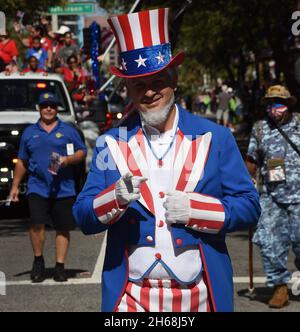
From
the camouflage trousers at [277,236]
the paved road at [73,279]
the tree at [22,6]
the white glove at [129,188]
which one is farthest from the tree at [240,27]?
the white glove at [129,188]

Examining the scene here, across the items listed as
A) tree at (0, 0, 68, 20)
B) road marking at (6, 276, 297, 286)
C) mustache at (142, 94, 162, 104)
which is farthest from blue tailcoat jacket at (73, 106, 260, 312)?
tree at (0, 0, 68, 20)

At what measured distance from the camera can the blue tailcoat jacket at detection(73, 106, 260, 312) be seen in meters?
4.20

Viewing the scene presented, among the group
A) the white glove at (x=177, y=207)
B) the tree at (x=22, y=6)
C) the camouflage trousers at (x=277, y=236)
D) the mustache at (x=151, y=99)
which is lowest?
the camouflage trousers at (x=277, y=236)

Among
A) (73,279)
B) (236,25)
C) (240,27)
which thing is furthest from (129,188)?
(240,27)

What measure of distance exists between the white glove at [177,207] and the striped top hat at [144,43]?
55 centimetres

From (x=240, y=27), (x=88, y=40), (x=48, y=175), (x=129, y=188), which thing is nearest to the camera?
(x=129, y=188)

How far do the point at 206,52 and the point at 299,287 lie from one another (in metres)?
45.2

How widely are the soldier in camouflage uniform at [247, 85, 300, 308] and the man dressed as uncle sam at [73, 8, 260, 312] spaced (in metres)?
4.61

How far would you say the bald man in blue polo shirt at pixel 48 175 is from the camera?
10117 mm

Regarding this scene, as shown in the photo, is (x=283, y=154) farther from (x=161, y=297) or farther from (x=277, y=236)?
(x=161, y=297)

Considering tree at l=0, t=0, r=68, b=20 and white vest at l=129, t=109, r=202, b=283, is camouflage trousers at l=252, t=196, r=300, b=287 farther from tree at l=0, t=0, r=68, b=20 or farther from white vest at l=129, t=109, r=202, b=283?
tree at l=0, t=0, r=68, b=20

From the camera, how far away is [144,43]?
427 centimetres

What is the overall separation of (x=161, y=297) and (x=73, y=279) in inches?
233

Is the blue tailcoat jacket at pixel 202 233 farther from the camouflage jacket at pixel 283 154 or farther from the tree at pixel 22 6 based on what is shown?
the tree at pixel 22 6
